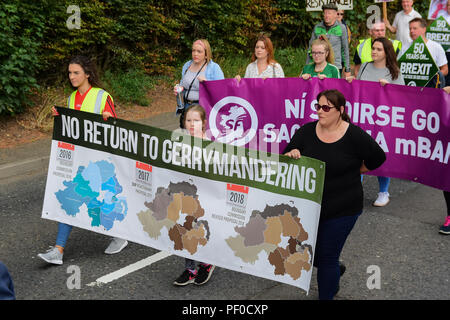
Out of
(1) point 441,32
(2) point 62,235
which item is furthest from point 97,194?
(1) point 441,32

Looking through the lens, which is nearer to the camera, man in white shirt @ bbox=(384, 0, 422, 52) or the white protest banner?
the white protest banner

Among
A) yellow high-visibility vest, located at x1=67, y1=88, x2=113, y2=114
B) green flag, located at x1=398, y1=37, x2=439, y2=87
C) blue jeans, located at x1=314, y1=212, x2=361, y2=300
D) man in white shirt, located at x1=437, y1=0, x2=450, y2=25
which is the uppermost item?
man in white shirt, located at x1=437, y1=0, x2=450, y2=25

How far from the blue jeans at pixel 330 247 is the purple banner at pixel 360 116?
2.20 m

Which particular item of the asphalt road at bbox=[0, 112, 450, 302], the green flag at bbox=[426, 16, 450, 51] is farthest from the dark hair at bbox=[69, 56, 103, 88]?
the green flag at bbox=[426, 16, 450, 51]

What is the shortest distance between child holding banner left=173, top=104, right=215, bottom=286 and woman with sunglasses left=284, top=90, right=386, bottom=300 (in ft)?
2.78

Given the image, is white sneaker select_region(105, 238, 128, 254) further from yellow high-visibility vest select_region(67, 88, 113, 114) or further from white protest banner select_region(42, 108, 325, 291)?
yellow high-visibility vest select_region(67, 88, 113, 114)

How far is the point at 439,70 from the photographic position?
8.73 m

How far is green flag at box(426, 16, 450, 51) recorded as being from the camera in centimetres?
1095

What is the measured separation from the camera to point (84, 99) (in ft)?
19.3

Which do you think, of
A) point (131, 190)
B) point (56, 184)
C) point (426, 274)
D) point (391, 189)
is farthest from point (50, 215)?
point (391, 189)

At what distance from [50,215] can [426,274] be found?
3389 millimetres

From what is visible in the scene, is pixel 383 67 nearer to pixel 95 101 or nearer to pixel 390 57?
pixel 390 57

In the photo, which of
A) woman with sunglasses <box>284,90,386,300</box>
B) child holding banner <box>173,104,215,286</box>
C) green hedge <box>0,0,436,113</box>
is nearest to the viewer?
woman with sunglasses <box>284,90,386,300</box>

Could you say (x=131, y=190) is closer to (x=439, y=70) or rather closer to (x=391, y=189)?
(x=391, y=189)
